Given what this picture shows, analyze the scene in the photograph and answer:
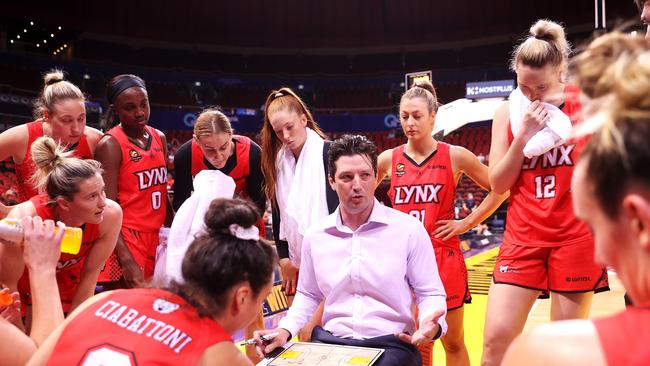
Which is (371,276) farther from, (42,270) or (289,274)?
(42,270)

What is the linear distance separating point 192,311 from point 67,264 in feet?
5.46

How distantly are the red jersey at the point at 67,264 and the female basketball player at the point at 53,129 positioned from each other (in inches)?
25.2

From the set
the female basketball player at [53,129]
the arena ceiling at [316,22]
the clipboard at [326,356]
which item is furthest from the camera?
the arena ceiling at [316,22]

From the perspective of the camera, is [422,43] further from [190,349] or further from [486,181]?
Result: [190,349]

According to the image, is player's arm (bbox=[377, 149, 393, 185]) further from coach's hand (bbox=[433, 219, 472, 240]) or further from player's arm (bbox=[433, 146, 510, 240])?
coach's hand (bbox=[433, 219, 472, 240])

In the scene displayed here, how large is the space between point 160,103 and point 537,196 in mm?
22893

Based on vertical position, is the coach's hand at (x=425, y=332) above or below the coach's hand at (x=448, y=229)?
below

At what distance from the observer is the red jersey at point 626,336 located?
0.79 m

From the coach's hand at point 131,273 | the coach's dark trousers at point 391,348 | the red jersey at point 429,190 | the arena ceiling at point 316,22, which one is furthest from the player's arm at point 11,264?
the arena ceiling at point 316,22

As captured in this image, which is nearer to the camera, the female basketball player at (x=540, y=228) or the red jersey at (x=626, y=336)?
the red jersey at (x=626, y=336)

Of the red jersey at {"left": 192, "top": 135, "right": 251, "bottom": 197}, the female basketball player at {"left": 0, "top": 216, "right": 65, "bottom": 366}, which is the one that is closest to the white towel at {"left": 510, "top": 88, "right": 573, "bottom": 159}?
the red jersey at {"left": 192, "top": 135, "right": 251, "bottom": 197}

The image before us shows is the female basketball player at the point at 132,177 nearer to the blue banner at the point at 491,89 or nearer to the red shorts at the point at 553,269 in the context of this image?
the red shorts at the point at 553,269

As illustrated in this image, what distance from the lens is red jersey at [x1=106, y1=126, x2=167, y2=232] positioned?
361 centimetres

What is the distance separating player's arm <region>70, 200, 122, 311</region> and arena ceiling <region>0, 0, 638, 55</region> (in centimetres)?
2110
